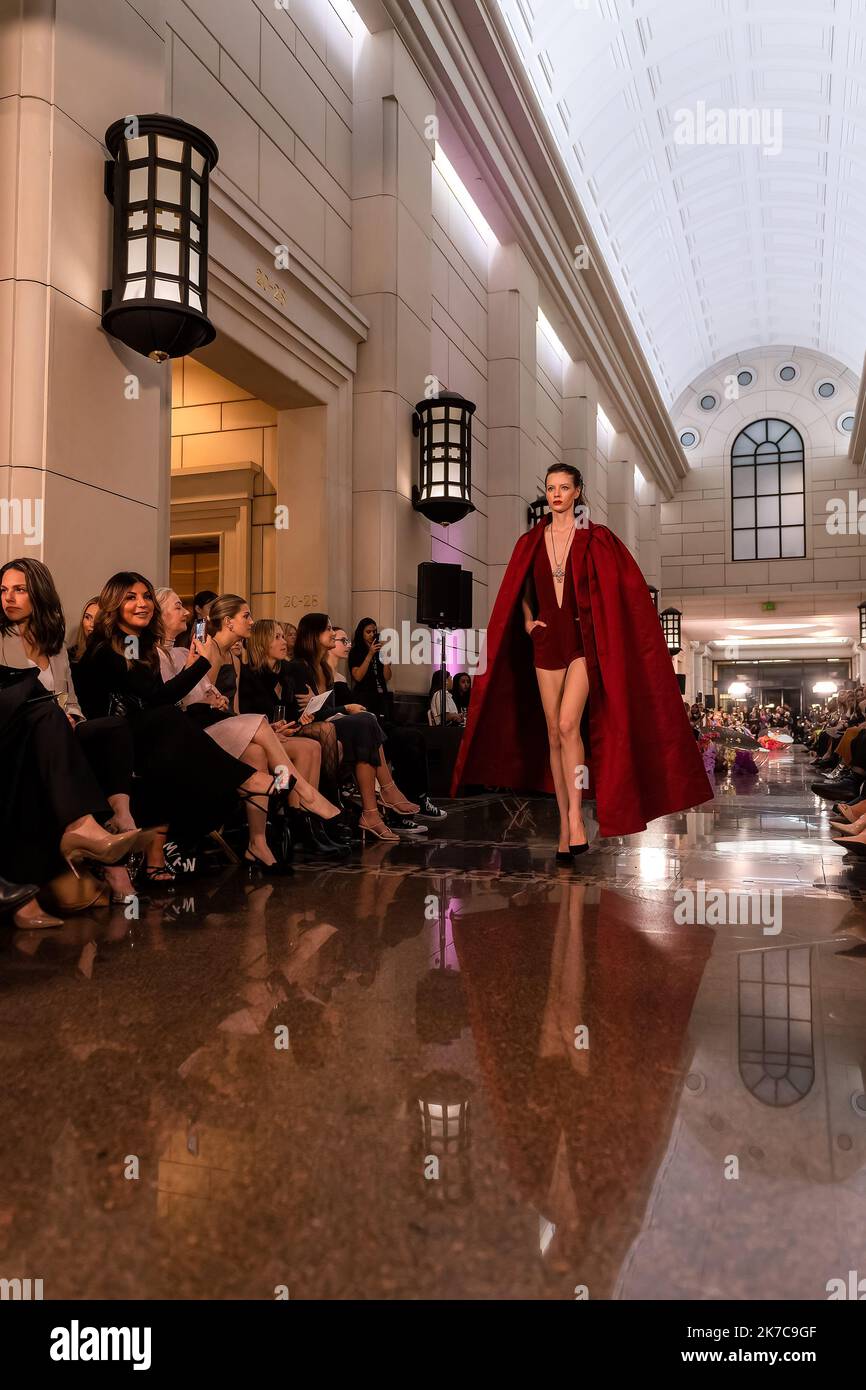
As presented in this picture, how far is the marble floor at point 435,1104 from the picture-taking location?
102 cm

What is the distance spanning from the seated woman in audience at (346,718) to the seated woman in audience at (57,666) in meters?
1.43

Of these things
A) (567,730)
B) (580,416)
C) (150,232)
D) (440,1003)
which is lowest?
(440,1003)

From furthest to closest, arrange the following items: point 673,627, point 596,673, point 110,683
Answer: point 673,627 → point 596,673 → point 110,683

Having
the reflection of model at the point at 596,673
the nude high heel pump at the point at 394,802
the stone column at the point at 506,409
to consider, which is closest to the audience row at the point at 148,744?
the nude high heel pump at the point at 394,802

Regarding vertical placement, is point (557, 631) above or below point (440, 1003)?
above

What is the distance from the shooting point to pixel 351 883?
3508 mm

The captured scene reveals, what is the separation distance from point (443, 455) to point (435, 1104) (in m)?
7.05

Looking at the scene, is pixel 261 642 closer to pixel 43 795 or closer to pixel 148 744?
pixel 148 744

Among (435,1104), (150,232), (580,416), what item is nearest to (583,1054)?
(435,1104)

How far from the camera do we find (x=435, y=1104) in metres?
1.45

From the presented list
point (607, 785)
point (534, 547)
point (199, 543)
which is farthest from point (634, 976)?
point (199, 543)

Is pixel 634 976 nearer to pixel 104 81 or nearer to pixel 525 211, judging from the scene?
pixel 104 81

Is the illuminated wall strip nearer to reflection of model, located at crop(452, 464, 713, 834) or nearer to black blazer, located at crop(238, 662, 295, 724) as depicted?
reflection of model, located at crop(452, 464, 713, 834)
